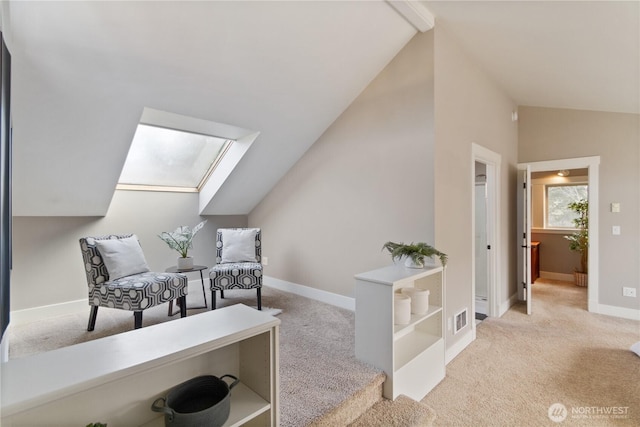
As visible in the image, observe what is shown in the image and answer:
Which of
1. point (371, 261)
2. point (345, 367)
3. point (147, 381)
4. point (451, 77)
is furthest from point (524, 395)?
point (451, 77)

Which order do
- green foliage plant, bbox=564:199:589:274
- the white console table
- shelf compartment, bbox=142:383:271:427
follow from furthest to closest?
green foliage plant, bbox=564:199:589:274, shelf compartment, bbox=142:383:271:427, the white console table

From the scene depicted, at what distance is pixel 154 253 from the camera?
155 inches

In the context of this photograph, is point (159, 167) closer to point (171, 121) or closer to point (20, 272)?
point (171, 121)

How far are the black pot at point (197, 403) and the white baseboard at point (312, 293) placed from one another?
7.28 ft

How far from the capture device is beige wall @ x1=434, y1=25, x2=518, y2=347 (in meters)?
2.63

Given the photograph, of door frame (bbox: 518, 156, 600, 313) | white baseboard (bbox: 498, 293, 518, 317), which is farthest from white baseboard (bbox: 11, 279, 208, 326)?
door frame (bbox: 518, 156, 600, 313)

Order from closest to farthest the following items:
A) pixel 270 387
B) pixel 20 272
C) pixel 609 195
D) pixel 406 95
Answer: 1. pixel 270 387
2. pixel 406 95
3. pixel 20 272
4. pixel 609 195

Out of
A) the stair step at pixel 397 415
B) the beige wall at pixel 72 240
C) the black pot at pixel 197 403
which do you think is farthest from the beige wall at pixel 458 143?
the beige wall at pixel 72 240

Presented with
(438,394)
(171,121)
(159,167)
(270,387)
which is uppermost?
(171,121)

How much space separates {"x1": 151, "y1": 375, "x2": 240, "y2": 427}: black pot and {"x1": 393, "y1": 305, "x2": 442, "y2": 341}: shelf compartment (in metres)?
1.20

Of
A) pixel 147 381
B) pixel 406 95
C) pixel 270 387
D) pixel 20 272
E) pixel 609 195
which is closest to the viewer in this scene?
pixel 147 381

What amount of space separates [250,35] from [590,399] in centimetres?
355

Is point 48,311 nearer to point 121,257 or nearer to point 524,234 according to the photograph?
point 121,257

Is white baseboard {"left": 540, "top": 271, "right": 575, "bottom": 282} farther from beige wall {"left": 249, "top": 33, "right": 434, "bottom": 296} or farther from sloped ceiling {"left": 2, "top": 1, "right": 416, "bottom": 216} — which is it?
sloped ceiling {"left": 2, "top": 1, "right": 416, "bottom": 216}
